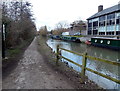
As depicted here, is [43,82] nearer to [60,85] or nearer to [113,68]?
[60,85]

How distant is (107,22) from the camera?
3130 cm

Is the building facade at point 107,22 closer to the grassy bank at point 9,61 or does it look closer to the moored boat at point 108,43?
the moored boat at point 108,43

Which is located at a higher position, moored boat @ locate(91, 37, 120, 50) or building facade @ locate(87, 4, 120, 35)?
building facade @ locate(87, 4, 120, 35)

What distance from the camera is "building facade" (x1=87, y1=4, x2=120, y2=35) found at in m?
27.9

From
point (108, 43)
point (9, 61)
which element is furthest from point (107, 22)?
point (9, 61)

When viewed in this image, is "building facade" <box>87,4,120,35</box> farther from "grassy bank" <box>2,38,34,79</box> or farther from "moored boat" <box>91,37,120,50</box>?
"grassy bank" <box>2,38,34,79</box>

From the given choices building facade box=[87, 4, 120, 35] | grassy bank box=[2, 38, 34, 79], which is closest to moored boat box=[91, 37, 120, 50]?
building facade box=[87, 4, 120, 35]

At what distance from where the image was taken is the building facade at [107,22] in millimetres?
27891

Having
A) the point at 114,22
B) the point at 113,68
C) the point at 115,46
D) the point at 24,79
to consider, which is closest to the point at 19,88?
the point at 24,79

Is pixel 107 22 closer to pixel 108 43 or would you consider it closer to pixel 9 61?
pixel 108 43

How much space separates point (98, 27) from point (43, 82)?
1317 inches

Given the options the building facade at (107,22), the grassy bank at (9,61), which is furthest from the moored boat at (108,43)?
the grassy bank at (9,61)

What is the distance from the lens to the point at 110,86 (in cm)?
513

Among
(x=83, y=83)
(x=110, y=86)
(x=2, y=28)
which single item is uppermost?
(x=2, y=28)
